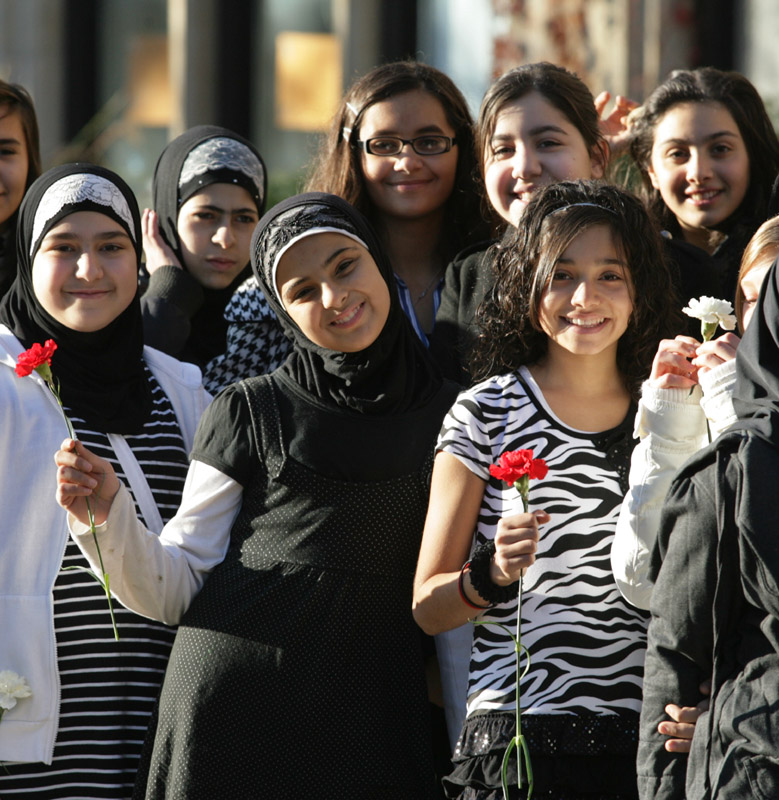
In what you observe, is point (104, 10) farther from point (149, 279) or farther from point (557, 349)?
point (557, 349)

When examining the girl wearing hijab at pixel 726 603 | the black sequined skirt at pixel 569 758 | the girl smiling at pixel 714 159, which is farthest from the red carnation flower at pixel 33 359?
the girl smiling at pixel 714 159

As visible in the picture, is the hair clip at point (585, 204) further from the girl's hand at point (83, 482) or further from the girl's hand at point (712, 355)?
the girl's hand at point (83, 482)

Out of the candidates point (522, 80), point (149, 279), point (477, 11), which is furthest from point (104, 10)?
point (522, 80)

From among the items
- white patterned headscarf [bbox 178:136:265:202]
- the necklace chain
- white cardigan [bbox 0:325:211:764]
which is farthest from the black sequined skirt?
white patterned headscarf [bbox 178:136:265:202]

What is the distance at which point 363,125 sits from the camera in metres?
3.80

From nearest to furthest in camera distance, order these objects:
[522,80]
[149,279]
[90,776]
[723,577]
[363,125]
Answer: [723,577] < [90,776] < [522,80] < [363,125] < [149,279]

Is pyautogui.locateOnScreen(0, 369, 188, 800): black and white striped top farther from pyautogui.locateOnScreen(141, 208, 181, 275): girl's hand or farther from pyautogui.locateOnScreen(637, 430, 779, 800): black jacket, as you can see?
pyautogui.locateOnScreen(637, 430, 779, 800): black jacket

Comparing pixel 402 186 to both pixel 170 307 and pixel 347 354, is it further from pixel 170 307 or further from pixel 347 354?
pixel 347 354

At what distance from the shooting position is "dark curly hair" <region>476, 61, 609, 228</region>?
3525 millimetres

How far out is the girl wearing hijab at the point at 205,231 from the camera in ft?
13.5

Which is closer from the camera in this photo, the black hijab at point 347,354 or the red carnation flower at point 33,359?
the red carnation flower at point 33,359

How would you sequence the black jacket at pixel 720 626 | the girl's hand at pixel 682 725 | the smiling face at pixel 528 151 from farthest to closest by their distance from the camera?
1. the smiling face at pixel 528 151
2. the girl's hand at pixel 682 725
3. the black jacket at pixel 720 626

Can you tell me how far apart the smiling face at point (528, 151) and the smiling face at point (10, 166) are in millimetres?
1577

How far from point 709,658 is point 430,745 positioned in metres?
0.80
